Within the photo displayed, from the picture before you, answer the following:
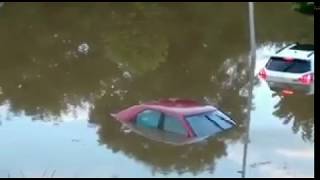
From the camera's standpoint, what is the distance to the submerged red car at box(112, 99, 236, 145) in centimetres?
1339

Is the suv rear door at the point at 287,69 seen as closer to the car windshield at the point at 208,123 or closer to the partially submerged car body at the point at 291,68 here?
the partially submerged car body at the point at 291,68

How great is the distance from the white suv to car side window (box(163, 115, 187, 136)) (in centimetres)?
527

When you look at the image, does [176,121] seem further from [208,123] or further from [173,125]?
[208,123]

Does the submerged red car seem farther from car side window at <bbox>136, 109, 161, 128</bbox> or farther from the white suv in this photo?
the white suv

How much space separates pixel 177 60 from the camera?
67.2ft

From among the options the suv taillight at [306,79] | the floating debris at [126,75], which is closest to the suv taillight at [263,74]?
the suv taillight at [306,79]

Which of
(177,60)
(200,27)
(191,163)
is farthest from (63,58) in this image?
(191,163)

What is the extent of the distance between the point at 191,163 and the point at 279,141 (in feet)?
8.62

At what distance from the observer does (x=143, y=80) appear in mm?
17766

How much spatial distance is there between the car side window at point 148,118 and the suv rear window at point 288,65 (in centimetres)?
583

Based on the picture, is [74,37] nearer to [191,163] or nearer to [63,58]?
[63,58]

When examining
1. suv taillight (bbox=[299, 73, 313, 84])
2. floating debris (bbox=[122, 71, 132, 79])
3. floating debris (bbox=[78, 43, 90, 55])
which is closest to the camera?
suv taillight (bbox=[299, 73, 313, 84])

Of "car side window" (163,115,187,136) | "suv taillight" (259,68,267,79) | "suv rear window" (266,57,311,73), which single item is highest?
"suv rear window" (266,57,311,73)

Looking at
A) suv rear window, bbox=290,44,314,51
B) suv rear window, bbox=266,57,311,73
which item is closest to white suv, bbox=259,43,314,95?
suv rear window, bbox=266,57,311,73
